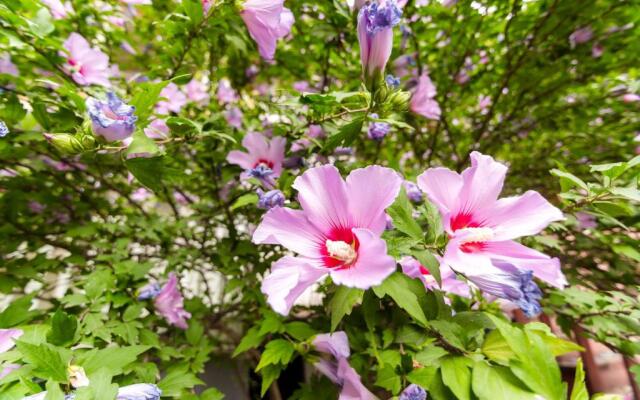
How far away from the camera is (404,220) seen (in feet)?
2.23

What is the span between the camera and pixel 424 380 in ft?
2.54

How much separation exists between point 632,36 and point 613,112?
1.50ft

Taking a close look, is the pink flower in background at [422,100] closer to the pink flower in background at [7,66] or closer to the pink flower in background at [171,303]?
the pink flower in background at [171,303]

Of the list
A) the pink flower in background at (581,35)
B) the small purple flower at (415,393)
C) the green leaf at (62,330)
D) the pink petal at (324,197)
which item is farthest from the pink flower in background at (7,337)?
the pink flower in background at (581,35)

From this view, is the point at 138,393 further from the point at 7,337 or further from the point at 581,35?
the point at 581,35

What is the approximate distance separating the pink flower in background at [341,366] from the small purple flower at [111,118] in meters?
0.64

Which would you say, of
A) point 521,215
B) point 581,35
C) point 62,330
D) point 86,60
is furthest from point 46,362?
point 581,35

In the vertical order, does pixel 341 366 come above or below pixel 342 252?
below

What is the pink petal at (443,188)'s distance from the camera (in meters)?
0.62

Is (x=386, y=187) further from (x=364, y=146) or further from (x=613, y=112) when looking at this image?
(x=613, y=112)

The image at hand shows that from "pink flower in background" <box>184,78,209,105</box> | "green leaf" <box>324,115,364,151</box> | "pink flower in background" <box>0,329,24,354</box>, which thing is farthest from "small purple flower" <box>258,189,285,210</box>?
"pink flower in background" <box>184,78,209,105</box>

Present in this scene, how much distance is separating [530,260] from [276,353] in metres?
0.65

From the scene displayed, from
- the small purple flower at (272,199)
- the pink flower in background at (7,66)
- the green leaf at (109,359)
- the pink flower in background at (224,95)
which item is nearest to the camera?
the green leaf at (109,359)

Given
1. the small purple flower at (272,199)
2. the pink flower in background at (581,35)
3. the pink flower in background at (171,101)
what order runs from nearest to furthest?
the small purple flower at (272,199), the pink flower in background at (171,101), the pink flower in background at (581,35)
